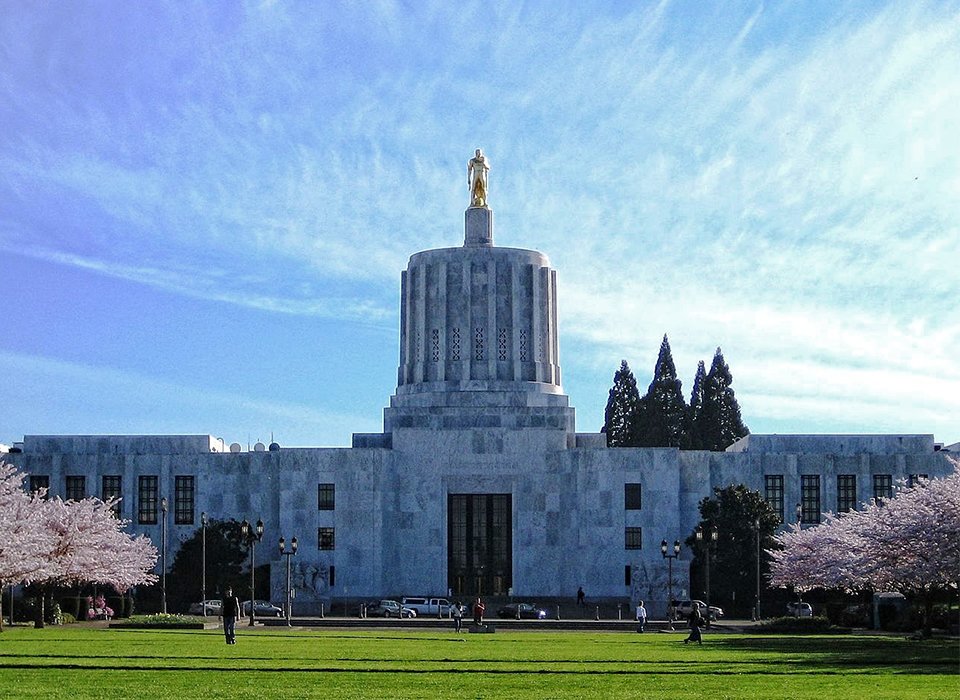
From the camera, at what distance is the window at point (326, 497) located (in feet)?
258

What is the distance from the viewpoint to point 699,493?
79.3 metres

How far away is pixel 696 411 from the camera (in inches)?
4136

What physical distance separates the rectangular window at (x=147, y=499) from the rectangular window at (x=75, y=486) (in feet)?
9.33

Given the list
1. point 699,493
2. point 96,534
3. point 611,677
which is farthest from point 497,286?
point 611,677

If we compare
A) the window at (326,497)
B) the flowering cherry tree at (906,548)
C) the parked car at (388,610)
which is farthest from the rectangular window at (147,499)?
the flowering cherry tree at (906,548)

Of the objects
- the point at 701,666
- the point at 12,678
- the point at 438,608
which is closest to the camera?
the point at 12,678

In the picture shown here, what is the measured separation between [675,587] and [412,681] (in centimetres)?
5362

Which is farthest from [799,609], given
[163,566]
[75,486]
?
[75,486]

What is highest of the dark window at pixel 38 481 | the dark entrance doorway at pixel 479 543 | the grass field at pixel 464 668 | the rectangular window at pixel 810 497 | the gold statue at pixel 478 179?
the gold statue at pixel 478 179

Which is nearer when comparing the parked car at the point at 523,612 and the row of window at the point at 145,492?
the parked car at the point at 523,612

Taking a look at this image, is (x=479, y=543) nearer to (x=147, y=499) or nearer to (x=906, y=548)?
(x=147, y=499)

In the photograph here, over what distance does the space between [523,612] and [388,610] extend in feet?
19.9

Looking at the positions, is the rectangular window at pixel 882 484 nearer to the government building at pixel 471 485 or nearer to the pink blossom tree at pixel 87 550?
the government building at pixel 471 485

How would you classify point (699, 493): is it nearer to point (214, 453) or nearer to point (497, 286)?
point (497, 286)
